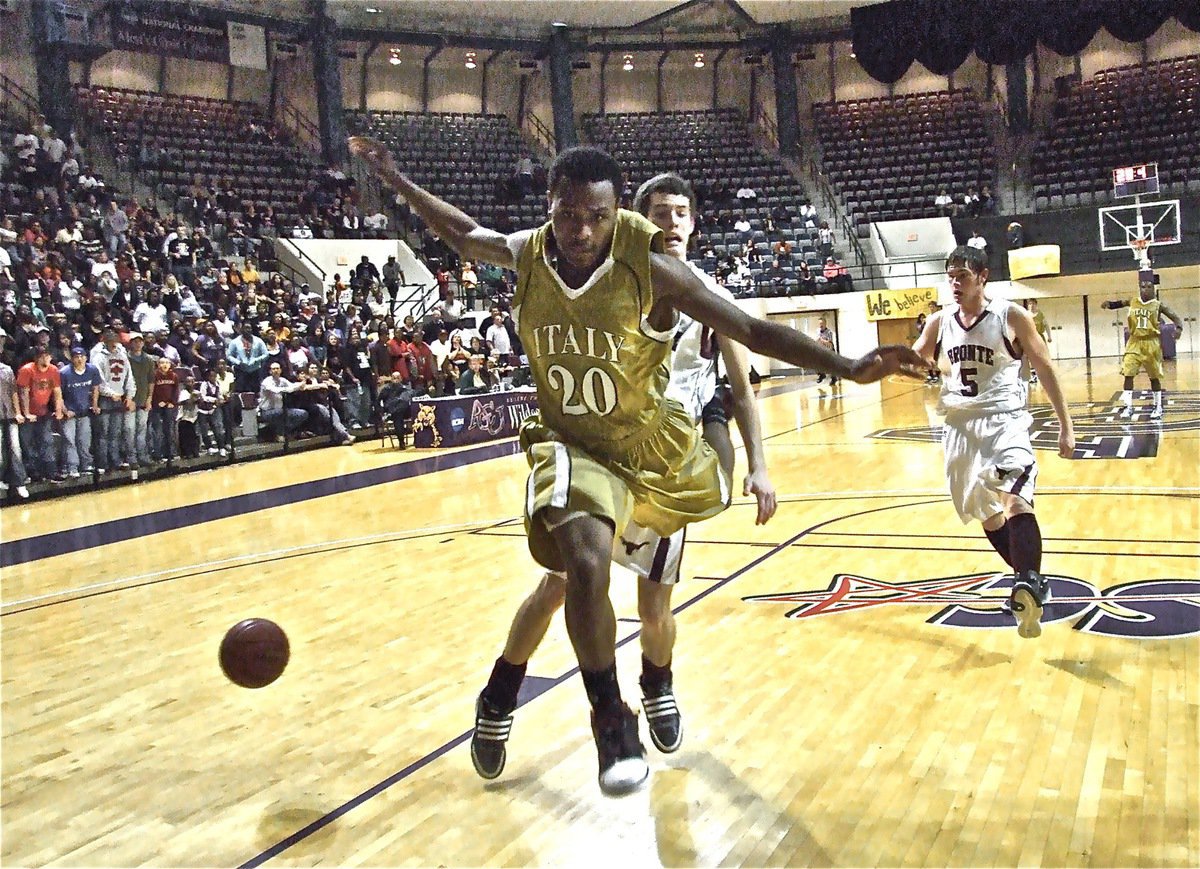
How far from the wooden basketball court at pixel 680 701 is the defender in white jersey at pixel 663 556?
15 centimetres

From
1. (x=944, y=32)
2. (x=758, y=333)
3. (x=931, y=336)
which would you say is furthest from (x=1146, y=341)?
(x=944, y=32)

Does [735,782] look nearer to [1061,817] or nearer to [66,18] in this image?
[1061,817]

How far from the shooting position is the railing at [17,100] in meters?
21.1

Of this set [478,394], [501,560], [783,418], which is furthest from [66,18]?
[501,560]

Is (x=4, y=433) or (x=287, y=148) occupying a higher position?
(x=287, y=148)

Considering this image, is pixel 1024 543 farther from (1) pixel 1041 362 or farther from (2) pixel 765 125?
(2) pixel 765 125

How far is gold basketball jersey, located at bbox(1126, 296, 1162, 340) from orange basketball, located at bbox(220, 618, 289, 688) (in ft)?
35.7

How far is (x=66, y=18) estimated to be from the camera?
2175 cm

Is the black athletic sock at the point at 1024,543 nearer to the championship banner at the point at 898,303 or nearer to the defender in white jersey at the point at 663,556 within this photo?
the defender in white jersey at the point at 663,556

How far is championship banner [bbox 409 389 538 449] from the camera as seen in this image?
14.0 metres

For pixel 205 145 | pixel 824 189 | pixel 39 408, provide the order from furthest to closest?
pixel 824 189 → pixel 205 145 → pixel 39 408

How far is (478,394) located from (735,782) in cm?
1182

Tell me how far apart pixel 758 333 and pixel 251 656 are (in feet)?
6.28

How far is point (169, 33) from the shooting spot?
23.3 meters
